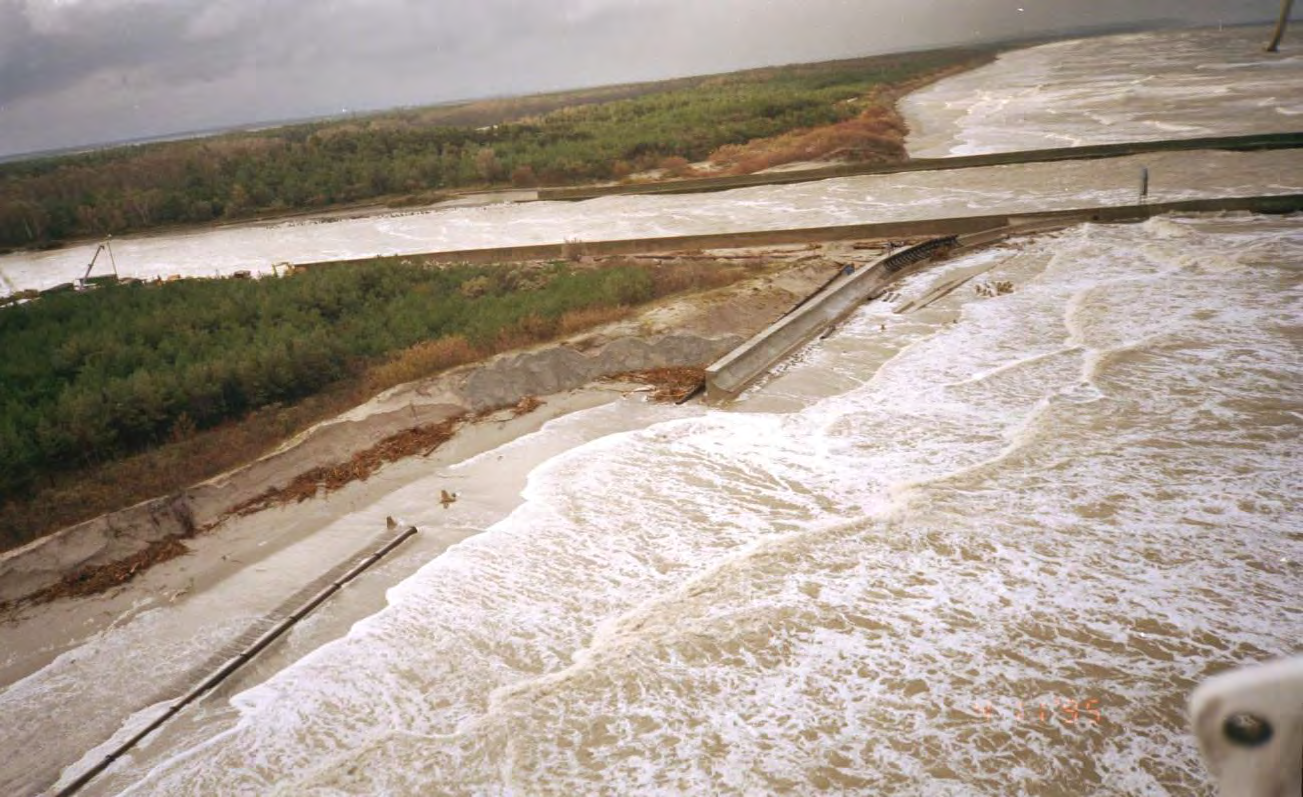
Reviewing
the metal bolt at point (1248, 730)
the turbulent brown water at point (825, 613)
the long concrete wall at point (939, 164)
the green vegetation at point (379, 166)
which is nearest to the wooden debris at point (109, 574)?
the turbulent brown water at point (825, 613)

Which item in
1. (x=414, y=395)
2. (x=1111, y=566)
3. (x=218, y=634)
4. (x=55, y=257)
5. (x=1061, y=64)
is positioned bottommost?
(x=1111, y=566)

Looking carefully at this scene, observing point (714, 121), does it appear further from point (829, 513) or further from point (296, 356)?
point (829, 513)

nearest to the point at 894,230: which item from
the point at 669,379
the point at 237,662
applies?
the point at 669,379

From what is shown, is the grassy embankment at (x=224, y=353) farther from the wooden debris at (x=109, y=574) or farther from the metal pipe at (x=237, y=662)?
the metal pipe at (x=237, y=662)

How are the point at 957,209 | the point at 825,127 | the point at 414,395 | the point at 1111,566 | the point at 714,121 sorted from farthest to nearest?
1. the point at 714,121
2. the point at 825,127
3. the point at 957,209
4. the point at 414,395
5. the point at 1111,566

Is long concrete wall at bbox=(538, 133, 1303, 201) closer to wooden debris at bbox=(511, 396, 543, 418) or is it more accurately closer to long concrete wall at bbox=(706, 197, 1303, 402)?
long concrete wall at bbox=(706, 197, 1303, 402)

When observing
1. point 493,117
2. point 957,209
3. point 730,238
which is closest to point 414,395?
point 730,238

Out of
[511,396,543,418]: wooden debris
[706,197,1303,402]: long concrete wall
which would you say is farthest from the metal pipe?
[706,197,1303,402]: long concrete wall
